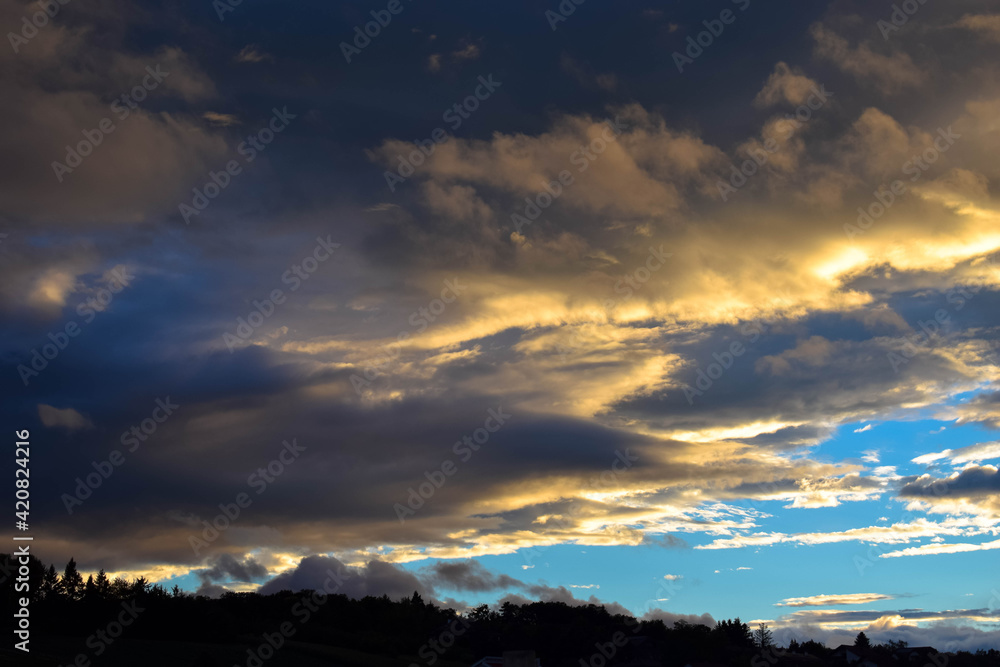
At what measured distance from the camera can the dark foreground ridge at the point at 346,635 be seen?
78.6m

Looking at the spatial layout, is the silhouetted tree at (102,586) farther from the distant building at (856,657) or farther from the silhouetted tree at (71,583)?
the distant building at (856,657)

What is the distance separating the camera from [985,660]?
559ft

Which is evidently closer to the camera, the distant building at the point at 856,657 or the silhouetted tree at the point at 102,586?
the silhouetted tree at the point at 102,586

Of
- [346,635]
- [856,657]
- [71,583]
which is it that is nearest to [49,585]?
[71,583]

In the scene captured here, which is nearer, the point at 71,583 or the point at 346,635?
the point at 71,583

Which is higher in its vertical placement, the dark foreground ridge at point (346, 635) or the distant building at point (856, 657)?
the dark foreground ridge at point (346, 635)

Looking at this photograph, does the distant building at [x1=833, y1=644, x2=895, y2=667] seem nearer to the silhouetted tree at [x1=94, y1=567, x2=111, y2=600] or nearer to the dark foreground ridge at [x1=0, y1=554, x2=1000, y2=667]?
the dark foreground ridge at [x1=0, y1=554, x2=1000, y2=667]

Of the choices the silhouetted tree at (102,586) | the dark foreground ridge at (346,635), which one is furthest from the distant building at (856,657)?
the silhouetted tree at (102,586)

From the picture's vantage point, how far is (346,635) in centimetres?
12588

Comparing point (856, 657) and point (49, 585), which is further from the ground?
point (49, 585)

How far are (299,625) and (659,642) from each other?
6161cm

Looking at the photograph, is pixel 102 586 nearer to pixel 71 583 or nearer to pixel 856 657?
pixel 71 583

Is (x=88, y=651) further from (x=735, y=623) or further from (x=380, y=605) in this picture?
(x=735, y=623)

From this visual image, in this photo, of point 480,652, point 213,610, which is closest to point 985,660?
point 480,652
